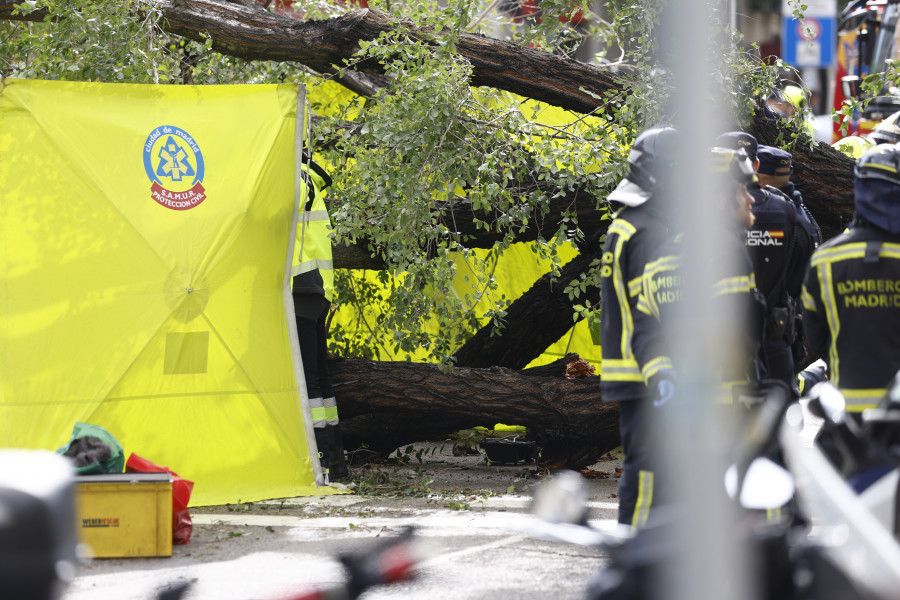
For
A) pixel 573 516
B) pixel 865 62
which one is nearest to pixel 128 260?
pixel 573 516

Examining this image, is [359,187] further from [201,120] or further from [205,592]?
[205,592]

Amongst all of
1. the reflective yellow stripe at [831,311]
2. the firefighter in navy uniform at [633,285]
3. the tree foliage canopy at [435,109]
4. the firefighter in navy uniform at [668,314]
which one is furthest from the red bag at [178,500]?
the reflective yellow stripe at [831,311]

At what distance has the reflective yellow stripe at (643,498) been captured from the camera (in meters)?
4.22

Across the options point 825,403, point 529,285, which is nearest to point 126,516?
point 825,403

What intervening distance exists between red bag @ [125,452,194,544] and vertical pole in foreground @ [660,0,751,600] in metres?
4.50

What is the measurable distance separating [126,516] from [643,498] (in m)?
2.59

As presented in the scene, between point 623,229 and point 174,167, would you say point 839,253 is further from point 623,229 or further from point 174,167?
point 174,167

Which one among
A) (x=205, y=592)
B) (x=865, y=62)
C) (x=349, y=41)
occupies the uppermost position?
(x=865, y=62)

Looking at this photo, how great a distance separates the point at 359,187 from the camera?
7324mm

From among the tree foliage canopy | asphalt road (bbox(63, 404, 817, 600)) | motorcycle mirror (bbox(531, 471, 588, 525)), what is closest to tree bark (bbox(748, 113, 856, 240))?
the tree foliage canopy

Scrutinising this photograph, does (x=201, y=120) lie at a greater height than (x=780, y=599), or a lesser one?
greater

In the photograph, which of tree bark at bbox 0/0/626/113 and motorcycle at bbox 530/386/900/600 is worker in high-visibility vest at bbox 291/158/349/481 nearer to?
tree bark at bbox 0/0/626/113

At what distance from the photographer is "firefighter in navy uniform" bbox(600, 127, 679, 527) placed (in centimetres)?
429

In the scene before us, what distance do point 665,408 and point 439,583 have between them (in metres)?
1.72
